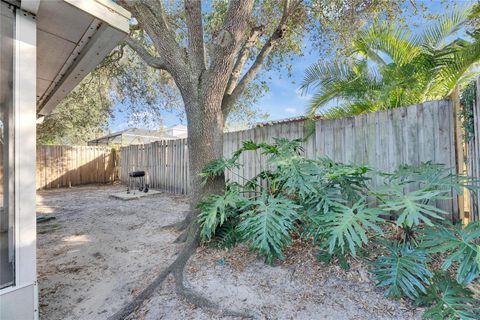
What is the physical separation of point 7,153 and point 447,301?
10.7 feet

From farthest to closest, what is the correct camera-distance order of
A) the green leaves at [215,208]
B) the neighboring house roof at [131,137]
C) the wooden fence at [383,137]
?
the neighboring house roof at [131,137] → the wooden fence at [383,137] → the green leaves at [215,208]

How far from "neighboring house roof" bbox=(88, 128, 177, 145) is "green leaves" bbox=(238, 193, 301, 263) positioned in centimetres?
922

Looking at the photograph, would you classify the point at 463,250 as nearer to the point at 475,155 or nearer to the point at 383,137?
the point at 475,155

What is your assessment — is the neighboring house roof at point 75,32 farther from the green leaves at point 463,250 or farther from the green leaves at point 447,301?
the green leaves at point 447,301

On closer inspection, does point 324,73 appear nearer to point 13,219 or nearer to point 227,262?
point 227,262

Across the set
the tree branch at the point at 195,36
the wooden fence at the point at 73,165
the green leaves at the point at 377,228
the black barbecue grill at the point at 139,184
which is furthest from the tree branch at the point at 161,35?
the wooden fence at the point at 73,165

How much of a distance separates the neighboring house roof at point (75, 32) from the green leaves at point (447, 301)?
2993 millimetres

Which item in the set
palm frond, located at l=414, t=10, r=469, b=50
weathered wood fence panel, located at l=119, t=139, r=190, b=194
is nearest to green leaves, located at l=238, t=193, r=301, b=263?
palm frond, located at l=414, t=10, r=469, b=50

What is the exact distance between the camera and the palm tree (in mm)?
2896

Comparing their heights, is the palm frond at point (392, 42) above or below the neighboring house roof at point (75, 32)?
above

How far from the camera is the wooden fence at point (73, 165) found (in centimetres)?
850

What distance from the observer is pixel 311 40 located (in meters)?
5.00

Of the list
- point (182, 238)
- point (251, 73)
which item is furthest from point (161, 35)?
point (182, 238)

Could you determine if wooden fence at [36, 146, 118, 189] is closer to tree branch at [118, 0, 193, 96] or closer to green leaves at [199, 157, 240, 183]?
tree branch at [118, 0, 193, 96]
